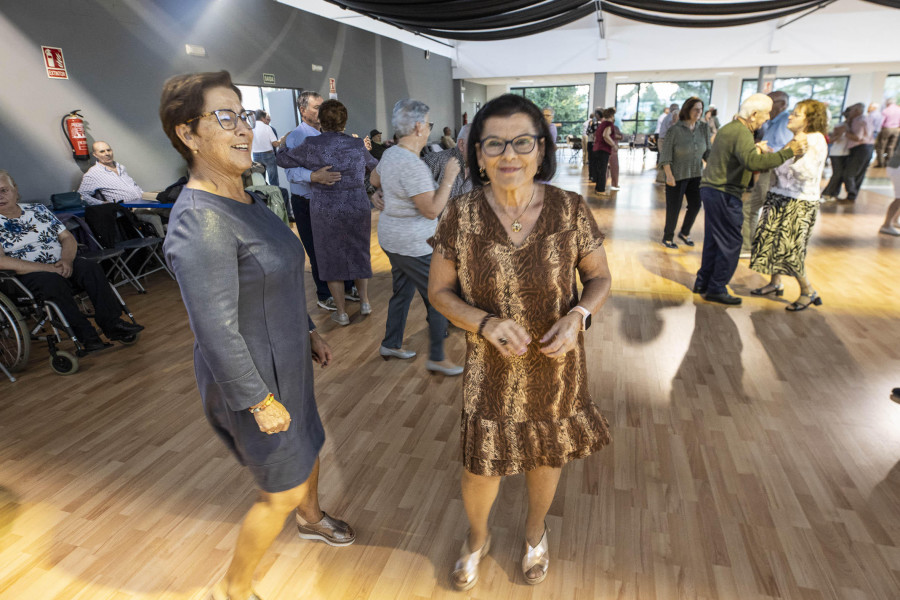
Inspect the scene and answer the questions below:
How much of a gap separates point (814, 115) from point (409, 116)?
2.98 m

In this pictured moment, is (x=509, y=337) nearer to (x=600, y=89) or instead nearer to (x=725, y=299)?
(x=725, y=299)

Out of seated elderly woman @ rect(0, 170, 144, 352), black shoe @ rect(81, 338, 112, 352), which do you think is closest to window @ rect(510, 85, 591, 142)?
seated elderly woman @ rect(0, 170, 144, 352)

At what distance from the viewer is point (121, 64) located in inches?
249

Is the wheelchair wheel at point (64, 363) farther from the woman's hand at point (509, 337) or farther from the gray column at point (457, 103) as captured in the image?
the gray column at point (457, 103)

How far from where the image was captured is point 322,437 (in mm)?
1688

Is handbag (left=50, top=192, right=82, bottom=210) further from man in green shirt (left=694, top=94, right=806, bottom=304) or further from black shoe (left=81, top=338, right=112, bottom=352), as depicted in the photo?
man in green shirt (left=694, top=94, right=806, bottom=304)

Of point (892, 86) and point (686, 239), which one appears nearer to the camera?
point (686, 239)

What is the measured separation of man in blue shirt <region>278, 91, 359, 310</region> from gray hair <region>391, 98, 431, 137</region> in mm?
918

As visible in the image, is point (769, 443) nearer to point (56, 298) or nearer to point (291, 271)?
point (291, 271)

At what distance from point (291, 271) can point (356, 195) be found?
2534 millimetres

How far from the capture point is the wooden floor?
186 cm

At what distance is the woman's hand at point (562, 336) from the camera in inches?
52.8

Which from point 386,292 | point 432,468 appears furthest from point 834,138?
point 432,468

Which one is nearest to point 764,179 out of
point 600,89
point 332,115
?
point 332,115
